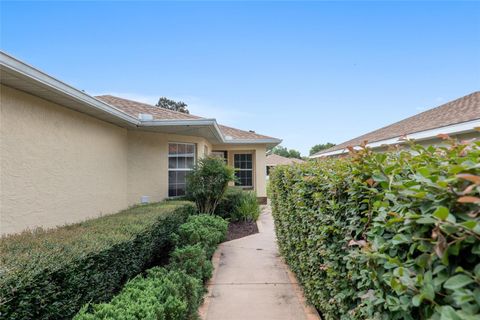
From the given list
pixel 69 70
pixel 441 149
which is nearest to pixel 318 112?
pixel 69 70

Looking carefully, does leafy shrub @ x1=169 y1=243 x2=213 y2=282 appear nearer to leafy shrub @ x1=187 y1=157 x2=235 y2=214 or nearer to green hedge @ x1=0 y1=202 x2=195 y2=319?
green hedge @ x1=0 y1=202 x2=195 y2=319

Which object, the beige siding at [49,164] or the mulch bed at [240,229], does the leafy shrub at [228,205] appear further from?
the beige siding at [49,164]

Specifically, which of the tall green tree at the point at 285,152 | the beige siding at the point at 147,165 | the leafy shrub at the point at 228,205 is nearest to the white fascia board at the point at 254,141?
the leafy shrub at the point at 228,205

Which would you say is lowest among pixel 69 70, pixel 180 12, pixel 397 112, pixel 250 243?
pixel 250 243

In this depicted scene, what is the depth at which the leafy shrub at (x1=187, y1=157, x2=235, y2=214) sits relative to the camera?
340 inches

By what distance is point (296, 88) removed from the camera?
14.6 metres

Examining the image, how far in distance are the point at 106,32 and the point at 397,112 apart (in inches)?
635

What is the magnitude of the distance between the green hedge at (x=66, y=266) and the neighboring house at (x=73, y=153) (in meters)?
1.05

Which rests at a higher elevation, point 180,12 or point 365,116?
point 180,12

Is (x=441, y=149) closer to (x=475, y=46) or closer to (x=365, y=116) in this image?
(x=475, y=46)

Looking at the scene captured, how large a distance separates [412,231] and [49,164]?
547cm

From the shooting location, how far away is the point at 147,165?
841 cm

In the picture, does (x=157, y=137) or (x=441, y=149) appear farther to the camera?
(x=157, y=137)

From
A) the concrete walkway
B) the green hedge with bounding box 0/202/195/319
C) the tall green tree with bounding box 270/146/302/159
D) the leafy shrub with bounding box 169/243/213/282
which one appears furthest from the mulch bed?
the tall green tree with bounding box 270/146/302/159
